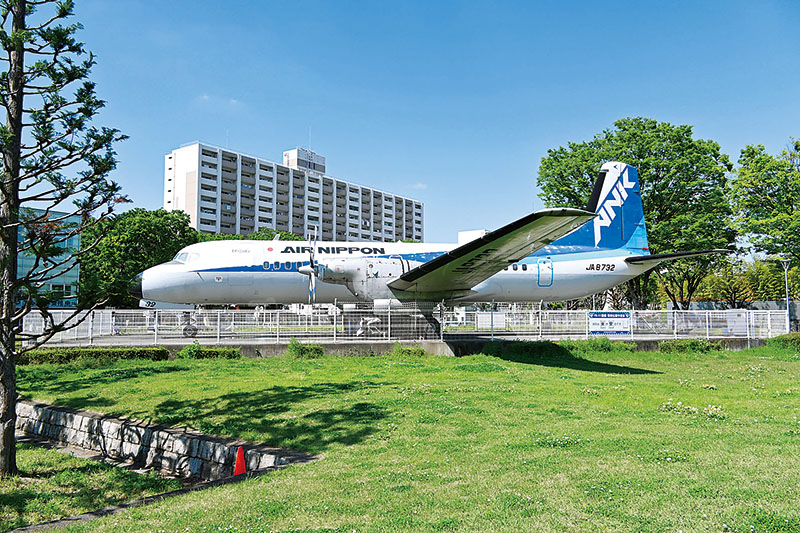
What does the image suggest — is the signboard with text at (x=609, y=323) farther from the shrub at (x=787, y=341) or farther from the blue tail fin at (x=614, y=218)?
the shrub at (x=787, y=341)

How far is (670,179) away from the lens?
32.2m

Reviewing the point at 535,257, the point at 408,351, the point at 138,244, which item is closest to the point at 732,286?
the point at 535,257

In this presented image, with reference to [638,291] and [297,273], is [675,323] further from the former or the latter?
[638,291]

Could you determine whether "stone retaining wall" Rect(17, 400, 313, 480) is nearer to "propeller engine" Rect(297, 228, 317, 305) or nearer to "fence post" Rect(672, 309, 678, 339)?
"propeller engine" Rect(297, 228, 317, 305)

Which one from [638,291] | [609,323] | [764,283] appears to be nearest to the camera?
[609,323]

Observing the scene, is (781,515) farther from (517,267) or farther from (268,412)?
(517,267)

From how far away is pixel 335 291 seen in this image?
70.3ft

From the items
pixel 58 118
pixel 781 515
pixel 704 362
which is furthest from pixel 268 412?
pixel 704 362

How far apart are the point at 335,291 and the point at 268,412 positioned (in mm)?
12682

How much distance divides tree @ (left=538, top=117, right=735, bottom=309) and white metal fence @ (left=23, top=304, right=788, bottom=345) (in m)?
11.3

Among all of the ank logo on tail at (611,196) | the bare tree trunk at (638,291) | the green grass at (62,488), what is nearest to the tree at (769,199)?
the bare tree trunk at (638,291)

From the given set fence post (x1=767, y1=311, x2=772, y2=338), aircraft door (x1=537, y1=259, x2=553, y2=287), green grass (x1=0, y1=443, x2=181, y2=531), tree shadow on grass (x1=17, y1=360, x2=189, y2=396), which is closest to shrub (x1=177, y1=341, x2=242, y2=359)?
tree shadow on grass (x1=17, y1=360, x2=189, y2=396)

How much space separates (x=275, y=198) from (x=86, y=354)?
3448 inches

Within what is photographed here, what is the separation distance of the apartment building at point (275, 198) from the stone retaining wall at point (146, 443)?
64.4 meters
